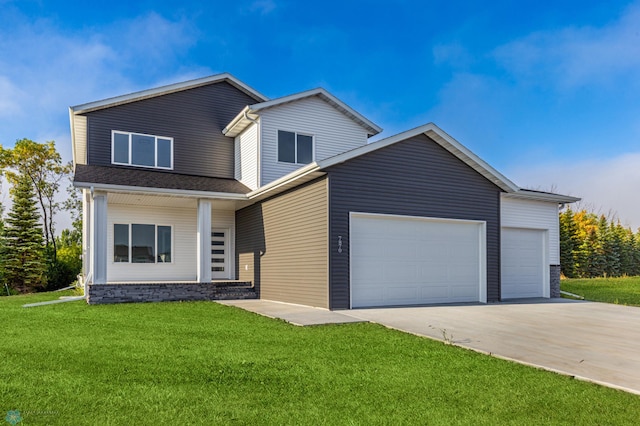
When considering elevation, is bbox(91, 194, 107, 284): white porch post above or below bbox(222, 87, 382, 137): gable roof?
below

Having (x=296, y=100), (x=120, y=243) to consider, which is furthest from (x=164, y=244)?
(x=296, y=100)

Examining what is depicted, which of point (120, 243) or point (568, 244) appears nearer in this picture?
point (120, 243)

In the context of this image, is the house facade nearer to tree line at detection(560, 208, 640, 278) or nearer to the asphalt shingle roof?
the asphalt shingle roof

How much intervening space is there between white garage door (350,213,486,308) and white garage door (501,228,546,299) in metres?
1.95

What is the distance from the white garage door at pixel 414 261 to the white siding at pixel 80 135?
1060 cm

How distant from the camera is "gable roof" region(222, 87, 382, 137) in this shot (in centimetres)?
1550

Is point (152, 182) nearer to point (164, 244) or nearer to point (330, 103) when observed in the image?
point (164, 244)

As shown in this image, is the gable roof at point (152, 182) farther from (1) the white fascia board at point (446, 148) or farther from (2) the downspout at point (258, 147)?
(1) the white fascia board at point (446, 148)

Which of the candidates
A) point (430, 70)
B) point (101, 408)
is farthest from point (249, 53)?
point (101, 408)

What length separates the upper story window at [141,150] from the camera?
16328mm

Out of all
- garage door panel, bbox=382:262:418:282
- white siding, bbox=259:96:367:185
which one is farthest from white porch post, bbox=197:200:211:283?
garage door panel, bbox=382:262:418:282

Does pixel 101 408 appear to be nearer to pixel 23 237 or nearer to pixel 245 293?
pixel 245 293

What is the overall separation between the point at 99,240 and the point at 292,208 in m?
5.38

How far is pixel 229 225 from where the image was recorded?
17.7 m
